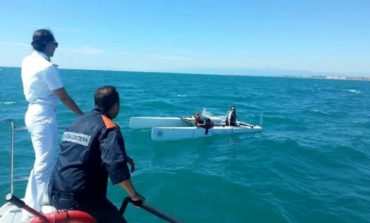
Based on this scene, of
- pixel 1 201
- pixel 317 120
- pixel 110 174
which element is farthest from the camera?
pixel 317 120

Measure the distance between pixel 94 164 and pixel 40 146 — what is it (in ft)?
4.58

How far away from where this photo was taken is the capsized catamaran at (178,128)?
19.8 metres

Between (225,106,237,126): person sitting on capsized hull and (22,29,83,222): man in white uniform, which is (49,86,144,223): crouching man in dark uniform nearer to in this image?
(22,29,83,222): man in white uniform

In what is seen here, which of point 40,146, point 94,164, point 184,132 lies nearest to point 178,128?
point 184,132

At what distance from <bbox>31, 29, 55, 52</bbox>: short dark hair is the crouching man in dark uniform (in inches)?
54.0

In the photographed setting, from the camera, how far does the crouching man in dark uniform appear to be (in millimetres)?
2936

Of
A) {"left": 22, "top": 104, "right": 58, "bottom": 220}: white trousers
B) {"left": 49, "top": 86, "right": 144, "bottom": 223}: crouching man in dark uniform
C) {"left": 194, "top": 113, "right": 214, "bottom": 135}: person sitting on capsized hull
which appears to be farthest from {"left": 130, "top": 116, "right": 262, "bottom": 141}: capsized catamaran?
{"left": 49, "top": 86, "right": 144, "bottom": 223}: crouching man in dark uniform

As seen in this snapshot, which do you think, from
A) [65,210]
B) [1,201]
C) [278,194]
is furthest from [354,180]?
[65,210]

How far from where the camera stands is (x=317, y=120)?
106ft

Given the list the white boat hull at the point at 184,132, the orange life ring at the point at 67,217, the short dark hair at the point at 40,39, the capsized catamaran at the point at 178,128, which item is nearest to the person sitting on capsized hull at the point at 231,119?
the capsized catamaran at the point at 178,128

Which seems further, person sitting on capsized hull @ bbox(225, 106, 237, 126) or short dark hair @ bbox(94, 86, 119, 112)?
person sitting on capsized hull @ bbox(225, 106, 237, 126)

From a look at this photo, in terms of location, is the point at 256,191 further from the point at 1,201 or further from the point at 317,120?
the point at 317,120

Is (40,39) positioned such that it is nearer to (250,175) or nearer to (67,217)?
(67,217)

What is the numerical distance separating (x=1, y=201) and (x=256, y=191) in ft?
26.8
